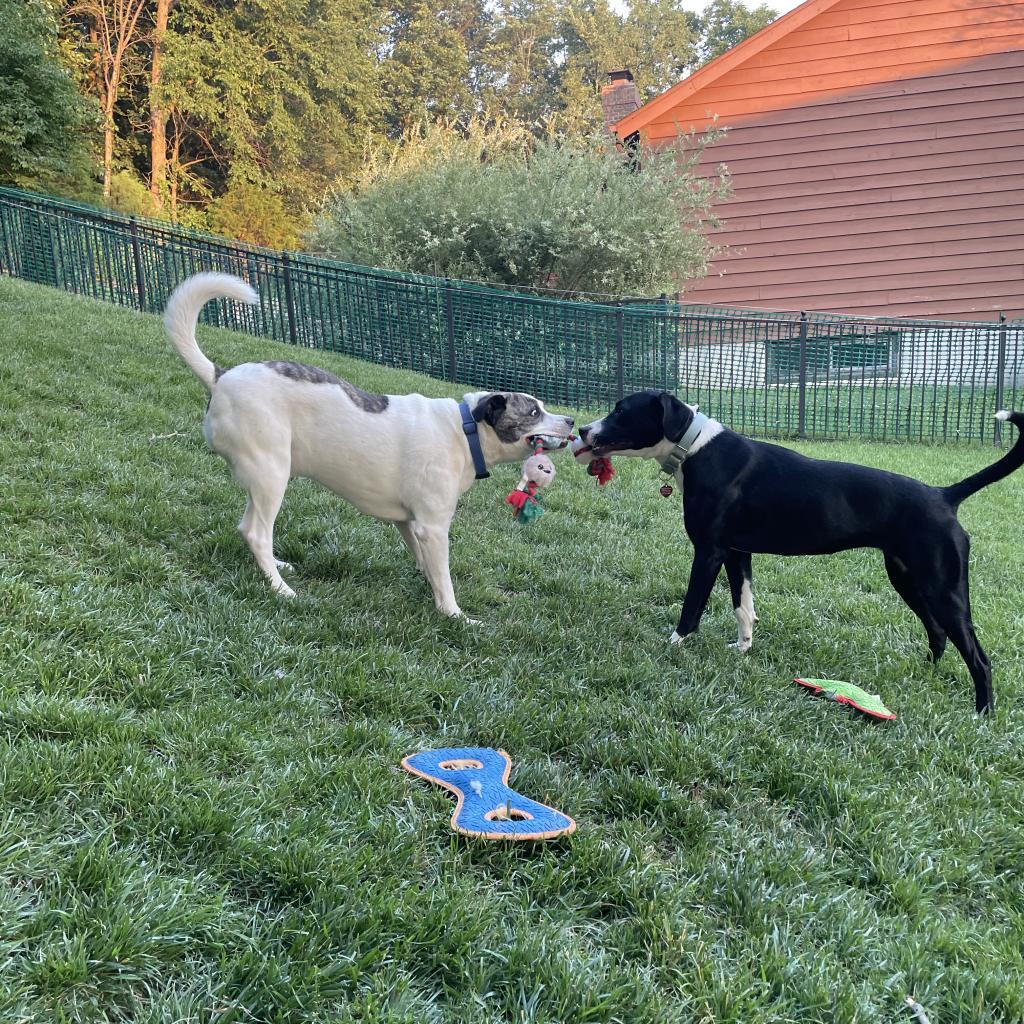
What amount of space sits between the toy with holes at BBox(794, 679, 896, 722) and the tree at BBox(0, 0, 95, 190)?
20.8m

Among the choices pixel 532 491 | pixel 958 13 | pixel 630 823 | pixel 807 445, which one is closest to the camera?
pixel 630 823

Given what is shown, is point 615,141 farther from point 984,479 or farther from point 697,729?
point 697,729

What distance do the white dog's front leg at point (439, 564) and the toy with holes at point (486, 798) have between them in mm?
1292

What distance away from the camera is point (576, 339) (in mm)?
11258

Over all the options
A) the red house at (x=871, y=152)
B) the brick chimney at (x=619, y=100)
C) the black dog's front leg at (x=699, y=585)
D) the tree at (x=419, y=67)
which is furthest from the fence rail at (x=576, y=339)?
the tree at (x=419, y=67)

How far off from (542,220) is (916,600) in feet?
35.0

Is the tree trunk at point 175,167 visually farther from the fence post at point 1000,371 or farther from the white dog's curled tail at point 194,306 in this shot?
the white dog's curled tail at point 194,306

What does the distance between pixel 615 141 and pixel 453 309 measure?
7.03 m

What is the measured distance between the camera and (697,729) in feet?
9.68

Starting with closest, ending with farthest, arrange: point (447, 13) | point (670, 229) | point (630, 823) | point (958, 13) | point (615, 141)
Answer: point (630, 823), point (670, 229), point (958, 13), point (615, 141), point (447, 13)

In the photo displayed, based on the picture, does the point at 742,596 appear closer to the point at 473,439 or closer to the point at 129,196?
the point at 473,439

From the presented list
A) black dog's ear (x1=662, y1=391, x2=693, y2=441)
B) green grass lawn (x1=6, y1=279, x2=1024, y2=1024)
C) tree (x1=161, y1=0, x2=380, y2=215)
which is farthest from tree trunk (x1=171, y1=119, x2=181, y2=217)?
black dog's ear (x1=662, y1=391, x2=693, y2=441)

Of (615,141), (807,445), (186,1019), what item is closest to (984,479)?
(186,1019)

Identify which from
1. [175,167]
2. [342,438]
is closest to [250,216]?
[175,167]
